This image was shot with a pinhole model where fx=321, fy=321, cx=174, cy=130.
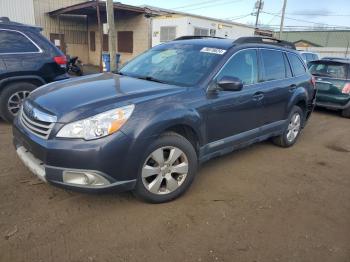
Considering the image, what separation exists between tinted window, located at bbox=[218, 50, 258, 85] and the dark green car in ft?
17.4

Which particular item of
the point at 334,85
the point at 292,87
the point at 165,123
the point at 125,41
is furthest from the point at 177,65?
the point at 125,41

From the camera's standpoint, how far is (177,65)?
4051 mm

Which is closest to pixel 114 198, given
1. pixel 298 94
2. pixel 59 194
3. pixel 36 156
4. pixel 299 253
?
pixel 59 194

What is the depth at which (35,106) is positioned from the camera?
3.22 m

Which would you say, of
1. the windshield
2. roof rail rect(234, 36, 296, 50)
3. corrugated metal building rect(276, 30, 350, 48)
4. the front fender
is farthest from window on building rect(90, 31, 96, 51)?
corrugated metal building rect(276, 30, 350, 48)

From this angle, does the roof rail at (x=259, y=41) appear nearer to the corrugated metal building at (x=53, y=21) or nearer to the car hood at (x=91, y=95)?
the car hood at (x=91, y=95)

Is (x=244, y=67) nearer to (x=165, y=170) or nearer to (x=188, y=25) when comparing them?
(x=165, y=170)

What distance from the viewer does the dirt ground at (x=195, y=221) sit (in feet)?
8.86

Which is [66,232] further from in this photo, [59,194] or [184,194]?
[184,194]

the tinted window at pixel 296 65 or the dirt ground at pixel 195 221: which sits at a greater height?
the tinted window at pixel 296 65

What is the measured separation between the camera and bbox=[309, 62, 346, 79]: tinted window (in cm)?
881

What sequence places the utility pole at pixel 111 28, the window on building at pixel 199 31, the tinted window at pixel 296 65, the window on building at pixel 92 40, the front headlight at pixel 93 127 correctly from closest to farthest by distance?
the front headlight at pixel 93 127 < the tinted window at pixel 296 65 < the utility pole at pixel 111 28 < the window on building at pixel 199 31 < the window on building at pixel 92 40

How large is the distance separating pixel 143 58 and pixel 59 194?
2240 mm

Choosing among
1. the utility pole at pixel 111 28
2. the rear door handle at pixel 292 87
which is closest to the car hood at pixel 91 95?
the rear door handle at pixel 292 87
